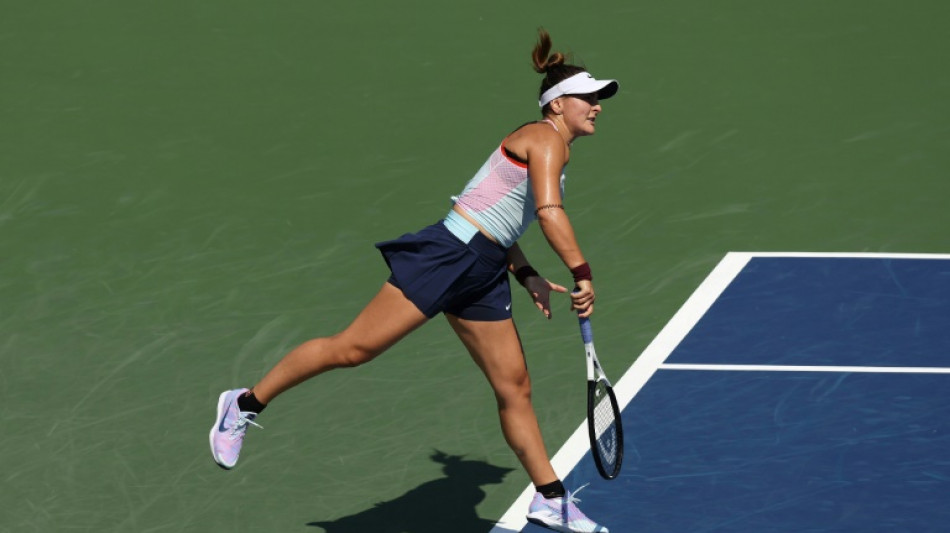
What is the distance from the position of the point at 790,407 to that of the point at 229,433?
115 inches

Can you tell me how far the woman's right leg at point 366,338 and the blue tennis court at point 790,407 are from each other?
110 cm

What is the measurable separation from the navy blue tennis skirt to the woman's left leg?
0.06m

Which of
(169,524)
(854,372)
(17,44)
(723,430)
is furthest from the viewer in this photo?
(17,44)

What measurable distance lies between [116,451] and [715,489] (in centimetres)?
299

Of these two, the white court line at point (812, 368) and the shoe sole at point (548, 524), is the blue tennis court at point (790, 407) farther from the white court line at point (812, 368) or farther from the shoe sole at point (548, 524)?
the shoe sole at point (548, 524)

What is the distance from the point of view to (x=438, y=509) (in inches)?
324

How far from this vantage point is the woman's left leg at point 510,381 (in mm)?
7578

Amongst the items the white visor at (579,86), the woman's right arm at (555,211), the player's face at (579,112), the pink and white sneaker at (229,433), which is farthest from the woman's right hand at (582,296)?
the pink and white sneaker at (229,433)

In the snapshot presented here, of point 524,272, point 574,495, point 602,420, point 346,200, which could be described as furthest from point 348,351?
point 346,200

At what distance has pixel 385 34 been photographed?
13.7 metres

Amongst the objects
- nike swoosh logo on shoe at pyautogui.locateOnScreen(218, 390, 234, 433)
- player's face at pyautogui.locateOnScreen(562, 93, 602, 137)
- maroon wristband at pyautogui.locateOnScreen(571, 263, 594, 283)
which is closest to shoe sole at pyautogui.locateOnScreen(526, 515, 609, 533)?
maroon wristband at pyautogui.locateOnScreen(571, 263, 594, 283)

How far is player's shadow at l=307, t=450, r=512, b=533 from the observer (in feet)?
26.5

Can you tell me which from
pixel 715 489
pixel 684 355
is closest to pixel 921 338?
pixel 684 355

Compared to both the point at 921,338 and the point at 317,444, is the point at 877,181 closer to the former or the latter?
the point at 921,338
